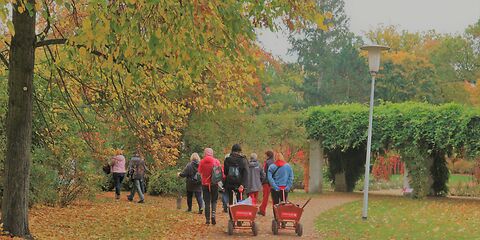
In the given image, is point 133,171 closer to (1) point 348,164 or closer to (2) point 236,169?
(2) point 236,169

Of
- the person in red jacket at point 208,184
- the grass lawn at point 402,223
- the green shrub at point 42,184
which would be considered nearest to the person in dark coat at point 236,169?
the person in red jacket at point 208,184

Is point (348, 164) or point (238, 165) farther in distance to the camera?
point (348, 164)

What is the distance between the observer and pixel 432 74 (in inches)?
2176

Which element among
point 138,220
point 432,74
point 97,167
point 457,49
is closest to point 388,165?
point 432,74

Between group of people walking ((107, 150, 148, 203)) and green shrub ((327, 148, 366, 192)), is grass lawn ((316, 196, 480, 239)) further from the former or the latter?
green shrub ((327, 148, 366, 192))

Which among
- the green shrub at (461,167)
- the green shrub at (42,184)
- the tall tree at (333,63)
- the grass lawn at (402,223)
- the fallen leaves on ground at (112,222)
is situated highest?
the tall tree at (333,63)

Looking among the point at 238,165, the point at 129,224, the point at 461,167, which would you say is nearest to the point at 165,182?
the point at 129,224

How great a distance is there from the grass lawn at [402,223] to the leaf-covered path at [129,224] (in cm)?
55

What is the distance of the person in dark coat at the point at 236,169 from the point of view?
1508 centimetres

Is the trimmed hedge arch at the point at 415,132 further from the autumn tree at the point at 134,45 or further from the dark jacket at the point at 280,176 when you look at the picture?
the autumn tree at the point at 134,45

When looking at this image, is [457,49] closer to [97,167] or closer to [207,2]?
[97,167]

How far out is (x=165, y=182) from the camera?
2552 cm

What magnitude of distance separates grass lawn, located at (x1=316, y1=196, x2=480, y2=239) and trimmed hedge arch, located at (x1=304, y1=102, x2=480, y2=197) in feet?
13.4

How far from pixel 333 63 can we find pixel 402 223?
47.2 m
